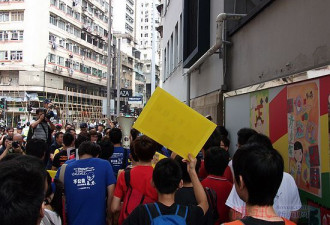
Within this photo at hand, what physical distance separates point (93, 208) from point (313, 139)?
8.61 ft


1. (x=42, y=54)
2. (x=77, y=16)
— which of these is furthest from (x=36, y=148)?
(x=77, y=16)

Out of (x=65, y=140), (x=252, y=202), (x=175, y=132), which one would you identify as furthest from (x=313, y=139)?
(x=65, y=140)

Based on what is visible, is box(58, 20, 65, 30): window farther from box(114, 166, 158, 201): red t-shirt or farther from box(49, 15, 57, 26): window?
box(114, 166, 158, 201): red t-shirt

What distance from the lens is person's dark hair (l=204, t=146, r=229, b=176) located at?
341 cm

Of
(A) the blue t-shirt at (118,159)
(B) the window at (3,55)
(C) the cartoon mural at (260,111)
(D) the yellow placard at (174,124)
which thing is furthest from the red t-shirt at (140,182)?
(B) the window at (3,55)

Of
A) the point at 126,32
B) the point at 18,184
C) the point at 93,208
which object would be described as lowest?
the point at 93,208

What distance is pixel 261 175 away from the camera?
185 cm

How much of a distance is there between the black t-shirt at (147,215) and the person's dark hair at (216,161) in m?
0.88

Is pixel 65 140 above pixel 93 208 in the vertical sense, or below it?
above

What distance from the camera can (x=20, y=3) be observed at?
146ft

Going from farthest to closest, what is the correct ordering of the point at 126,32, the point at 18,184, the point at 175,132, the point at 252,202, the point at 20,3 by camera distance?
the point at 126,32 → the point at 20,3 → the point at 175,132 → the point at 252,202 → the point at 18,184

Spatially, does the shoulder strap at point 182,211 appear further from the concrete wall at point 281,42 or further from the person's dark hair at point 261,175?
the concrete wall at point 281,42

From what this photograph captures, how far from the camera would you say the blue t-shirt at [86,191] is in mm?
3805

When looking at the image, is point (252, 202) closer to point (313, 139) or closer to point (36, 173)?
point (36, 173)
